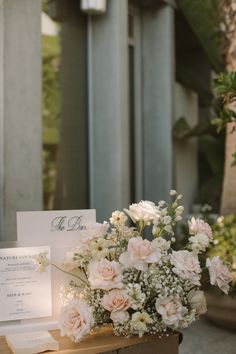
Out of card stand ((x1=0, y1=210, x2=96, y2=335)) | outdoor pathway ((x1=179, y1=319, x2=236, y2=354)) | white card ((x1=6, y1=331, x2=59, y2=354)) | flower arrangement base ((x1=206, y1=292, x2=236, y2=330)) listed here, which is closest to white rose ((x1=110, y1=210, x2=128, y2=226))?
card stand ((x1=0, y1=210, x2=96, y2=335))

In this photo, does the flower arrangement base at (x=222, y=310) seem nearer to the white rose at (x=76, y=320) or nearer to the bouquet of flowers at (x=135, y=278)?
the bouquet of flowers at (x=135, y=278)

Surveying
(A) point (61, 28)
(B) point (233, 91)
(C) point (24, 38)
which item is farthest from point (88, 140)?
(B) point (233, 91)

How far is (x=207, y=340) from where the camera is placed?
4.37 m

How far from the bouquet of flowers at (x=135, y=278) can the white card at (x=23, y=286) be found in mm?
100

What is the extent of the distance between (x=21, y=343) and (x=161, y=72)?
15.5 ft

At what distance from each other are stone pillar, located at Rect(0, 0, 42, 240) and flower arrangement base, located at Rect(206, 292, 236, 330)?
70.8 inches

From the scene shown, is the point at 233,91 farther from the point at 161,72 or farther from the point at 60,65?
the point at 161,72

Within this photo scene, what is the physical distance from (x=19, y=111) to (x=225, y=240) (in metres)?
2.10

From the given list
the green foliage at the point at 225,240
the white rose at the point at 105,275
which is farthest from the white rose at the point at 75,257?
the green foliage at the point at 225,240

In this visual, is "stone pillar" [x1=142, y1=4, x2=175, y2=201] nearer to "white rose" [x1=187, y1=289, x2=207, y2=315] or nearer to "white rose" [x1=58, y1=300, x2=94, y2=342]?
"white rose" [x1=187, y1=289, x2=207, y2=315]

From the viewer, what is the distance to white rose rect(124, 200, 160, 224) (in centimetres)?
205

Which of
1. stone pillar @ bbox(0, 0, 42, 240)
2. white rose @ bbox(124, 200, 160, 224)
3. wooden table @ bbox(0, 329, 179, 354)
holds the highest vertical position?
stone pillar @ bbox(0, 0, 42, 240)

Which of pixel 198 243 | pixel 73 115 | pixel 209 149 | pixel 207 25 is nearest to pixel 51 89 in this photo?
pixel 73 115

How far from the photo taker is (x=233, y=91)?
11.7ft
